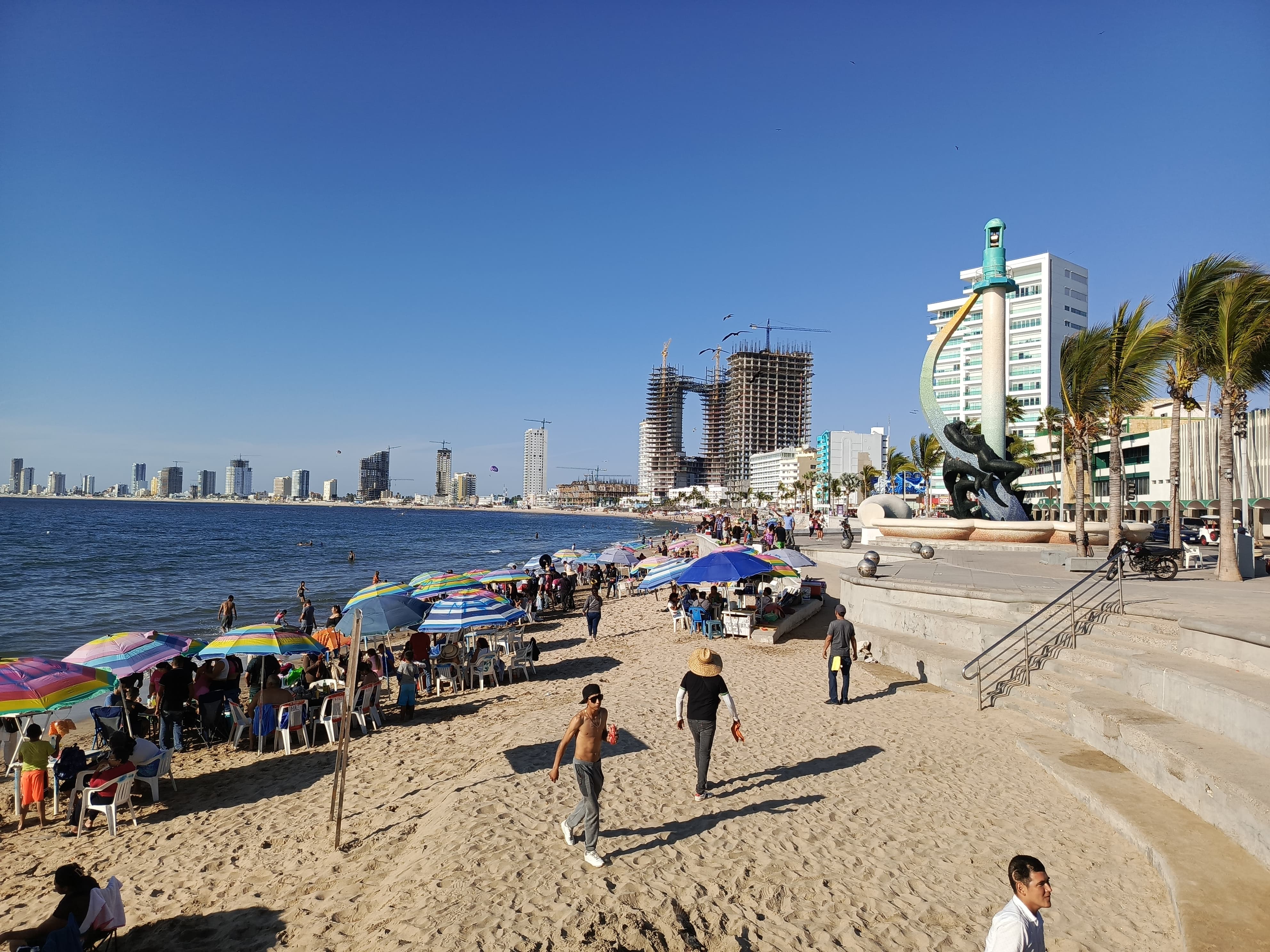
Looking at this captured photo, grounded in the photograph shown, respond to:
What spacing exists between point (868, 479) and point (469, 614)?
83.4 m

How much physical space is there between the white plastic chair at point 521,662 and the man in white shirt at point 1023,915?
11.5 m

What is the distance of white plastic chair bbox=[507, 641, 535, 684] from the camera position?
46.3ft

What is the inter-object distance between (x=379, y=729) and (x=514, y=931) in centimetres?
712

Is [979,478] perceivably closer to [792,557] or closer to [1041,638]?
[792,557]

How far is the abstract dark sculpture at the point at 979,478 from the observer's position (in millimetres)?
29094

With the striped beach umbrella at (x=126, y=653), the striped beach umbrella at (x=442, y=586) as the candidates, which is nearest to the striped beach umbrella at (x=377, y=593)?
the striped beach umbrella at (x=442, y=586)

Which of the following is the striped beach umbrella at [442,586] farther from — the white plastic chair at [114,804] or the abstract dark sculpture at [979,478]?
the abstract dark sculpture at [979,478]

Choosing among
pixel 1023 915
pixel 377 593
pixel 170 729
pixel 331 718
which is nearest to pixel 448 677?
pixel 377 593

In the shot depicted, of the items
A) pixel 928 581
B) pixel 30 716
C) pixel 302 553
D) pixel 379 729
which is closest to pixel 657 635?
pixel 928 581

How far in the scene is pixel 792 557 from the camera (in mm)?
18938

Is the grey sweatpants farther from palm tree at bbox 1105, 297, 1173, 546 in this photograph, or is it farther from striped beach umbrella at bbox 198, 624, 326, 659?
palm tree at bbox 1105, 297, 1173, 546

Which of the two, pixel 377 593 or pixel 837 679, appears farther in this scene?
pixel 377 593

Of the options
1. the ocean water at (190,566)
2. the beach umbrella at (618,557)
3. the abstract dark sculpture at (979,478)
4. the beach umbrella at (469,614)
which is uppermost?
the abstract dark sculpture at (979,478)

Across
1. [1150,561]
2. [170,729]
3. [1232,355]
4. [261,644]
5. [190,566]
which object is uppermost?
[1232,355]
